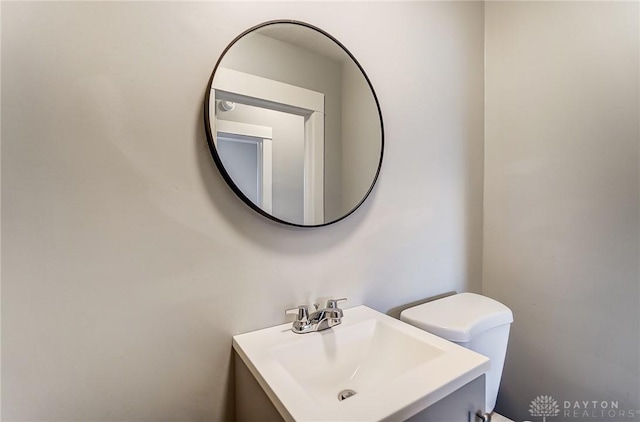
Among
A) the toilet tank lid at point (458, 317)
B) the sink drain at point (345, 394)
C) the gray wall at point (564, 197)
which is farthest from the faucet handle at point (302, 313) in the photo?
the gray wall at point (564, 197)

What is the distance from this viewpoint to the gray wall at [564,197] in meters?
1.07

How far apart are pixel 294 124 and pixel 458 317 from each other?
891 millimetres

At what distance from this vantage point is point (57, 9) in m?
0.64

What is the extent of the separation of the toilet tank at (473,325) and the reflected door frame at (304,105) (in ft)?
1.72

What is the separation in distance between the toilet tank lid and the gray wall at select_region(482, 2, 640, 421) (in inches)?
13.5

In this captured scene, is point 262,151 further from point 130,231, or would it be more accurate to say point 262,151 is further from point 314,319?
point 314,319

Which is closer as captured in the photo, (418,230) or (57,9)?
(57,9)

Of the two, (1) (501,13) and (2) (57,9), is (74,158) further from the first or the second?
(1) (501,13)

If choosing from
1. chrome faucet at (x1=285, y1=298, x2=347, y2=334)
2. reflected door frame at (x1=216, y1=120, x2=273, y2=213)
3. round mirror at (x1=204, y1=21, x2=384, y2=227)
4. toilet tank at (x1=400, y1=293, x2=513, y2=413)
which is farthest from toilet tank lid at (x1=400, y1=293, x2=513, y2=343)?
reflected door frame at (x1=216, y1=120, x2=273, y2=213)

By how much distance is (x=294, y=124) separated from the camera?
0.92 m

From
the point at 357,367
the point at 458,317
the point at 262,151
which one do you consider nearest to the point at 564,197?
the point at 458,317

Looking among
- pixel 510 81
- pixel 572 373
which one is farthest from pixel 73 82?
pixel 572 373

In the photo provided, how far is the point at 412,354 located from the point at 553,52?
1.39 m

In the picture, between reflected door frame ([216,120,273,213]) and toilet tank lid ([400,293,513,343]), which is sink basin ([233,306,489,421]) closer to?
toilet tank lid ([400,293,513,343])
